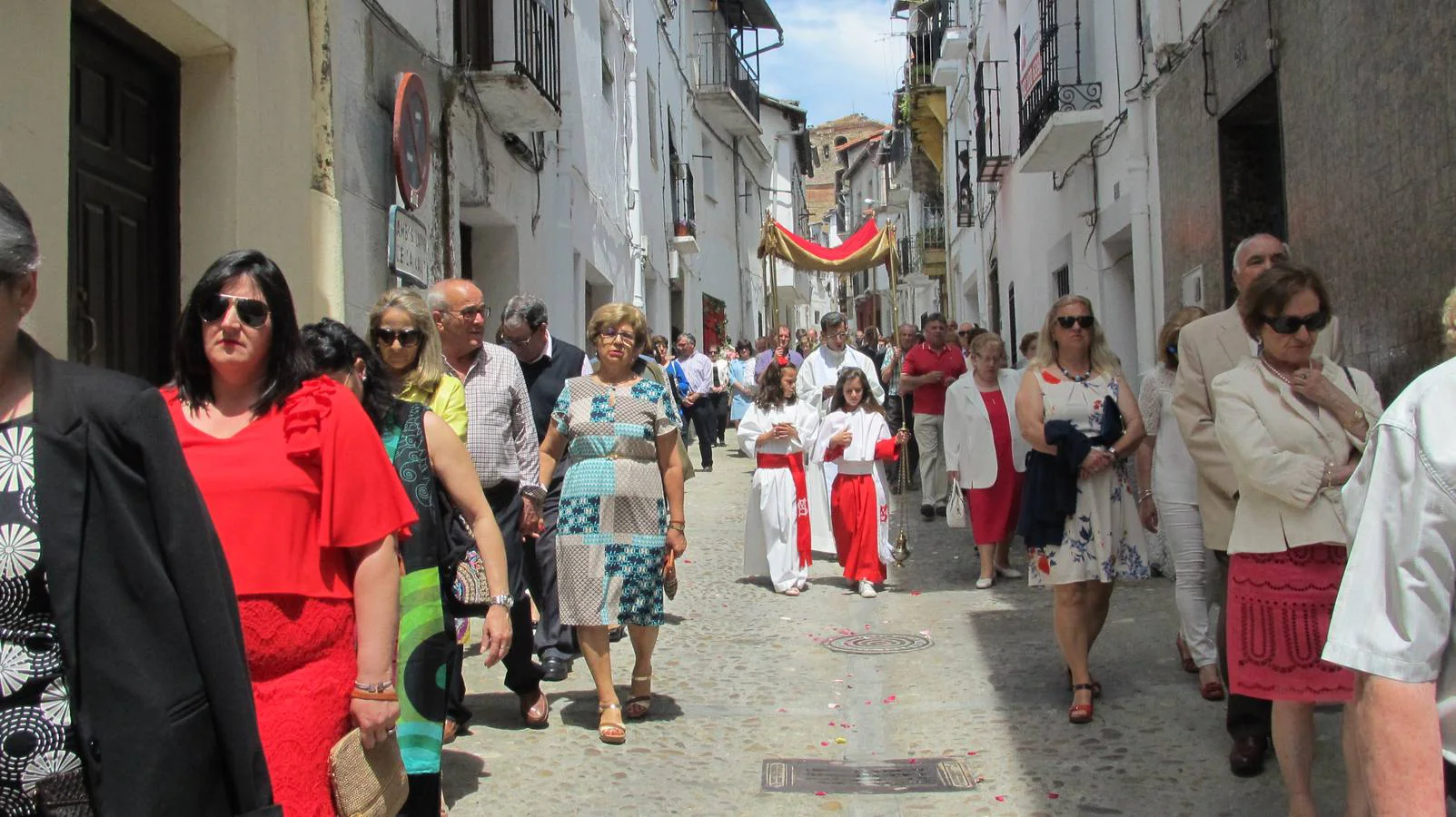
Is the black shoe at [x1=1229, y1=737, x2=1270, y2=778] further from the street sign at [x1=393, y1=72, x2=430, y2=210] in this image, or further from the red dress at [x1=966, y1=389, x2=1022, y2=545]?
the street sign at [x1=393, y1=72, x2=430, y2=210]

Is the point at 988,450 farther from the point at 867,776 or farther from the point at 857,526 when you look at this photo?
the point at 867,776

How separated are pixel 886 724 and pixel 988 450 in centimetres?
354

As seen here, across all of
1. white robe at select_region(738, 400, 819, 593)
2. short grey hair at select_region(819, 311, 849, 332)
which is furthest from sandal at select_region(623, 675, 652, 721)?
short grey hair at select_region(819, 311, 849, 332)

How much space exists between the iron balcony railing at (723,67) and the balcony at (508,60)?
14.7 meters

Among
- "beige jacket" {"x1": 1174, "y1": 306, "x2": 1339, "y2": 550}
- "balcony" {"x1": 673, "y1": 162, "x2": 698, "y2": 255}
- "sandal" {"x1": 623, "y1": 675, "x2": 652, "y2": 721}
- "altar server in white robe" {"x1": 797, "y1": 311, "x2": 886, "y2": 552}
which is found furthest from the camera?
"balcony" {"x1": 673, "y1": 162, "x2": 698, "y2": 255}

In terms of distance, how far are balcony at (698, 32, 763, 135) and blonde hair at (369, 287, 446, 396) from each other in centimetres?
2172

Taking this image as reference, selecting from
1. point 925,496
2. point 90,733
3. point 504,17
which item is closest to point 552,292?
point 504,17

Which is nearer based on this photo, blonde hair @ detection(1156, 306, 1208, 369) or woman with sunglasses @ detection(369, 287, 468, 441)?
woman with sunglasses @ detection(369, 287, 468, 441)

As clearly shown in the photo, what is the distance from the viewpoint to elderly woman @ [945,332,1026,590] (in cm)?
866

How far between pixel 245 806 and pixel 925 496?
10082mm

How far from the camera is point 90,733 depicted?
6.40 ft

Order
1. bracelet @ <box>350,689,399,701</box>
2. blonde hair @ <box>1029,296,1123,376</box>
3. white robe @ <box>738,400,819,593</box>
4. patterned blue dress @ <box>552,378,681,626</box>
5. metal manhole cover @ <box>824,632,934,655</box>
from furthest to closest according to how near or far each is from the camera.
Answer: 1. white robe @ <box>738,400,819,593</box>
2. metal manhole cover @ <box>824,632,934,655</box>
3. blonde hair @ <box>1029,296,1123,376</box>
4. patterned blue dress @ <box>552,378,681,626</box>
5. bracelet @ <box>350,689,399,701</box>

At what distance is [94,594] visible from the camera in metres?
1.96

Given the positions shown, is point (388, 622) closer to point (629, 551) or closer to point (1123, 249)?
point (629, 551)
